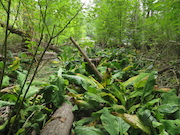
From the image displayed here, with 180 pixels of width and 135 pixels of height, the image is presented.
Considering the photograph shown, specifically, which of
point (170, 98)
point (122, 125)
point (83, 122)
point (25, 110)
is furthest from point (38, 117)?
point (170, 98)

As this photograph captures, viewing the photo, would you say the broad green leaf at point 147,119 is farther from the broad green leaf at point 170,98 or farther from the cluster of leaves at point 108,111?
the broad green leaf at point 170,98

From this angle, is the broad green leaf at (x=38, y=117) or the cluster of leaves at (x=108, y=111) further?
the broad green leaf at (x=38, y=117)

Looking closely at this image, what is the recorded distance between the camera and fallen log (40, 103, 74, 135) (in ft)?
3.29

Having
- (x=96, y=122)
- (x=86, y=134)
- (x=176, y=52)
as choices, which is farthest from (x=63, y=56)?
(x=176, y=52)

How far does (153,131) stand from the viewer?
3.34 feet

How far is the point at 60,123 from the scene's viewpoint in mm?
1094

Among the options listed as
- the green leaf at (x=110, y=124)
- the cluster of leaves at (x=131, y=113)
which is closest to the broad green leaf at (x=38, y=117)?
the cluster of leaves at (x=131, y=113)

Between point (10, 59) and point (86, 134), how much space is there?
261cm

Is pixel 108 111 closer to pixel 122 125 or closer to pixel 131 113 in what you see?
pixel 122 125

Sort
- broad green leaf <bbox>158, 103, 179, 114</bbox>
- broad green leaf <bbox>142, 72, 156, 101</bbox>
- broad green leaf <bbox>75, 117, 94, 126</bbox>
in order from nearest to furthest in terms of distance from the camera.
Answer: broad green leaf <bbox>158, 103, 179, 114</bbox> < broad green leaf <bbox>75, 117, 94, 126</bbox> < broad green leaf <bbox>142, 72, 156, 101</bbox>

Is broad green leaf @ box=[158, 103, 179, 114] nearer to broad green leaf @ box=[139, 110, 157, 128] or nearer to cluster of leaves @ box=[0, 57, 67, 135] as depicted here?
broad green leaf @ box=[139, 110, 157, 128]

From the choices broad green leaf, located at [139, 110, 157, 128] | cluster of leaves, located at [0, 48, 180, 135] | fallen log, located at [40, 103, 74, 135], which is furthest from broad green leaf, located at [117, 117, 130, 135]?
fallen log, located at [40, 103, 74, 135]

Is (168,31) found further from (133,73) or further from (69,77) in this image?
(69,77)

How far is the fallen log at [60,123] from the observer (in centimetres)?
100
